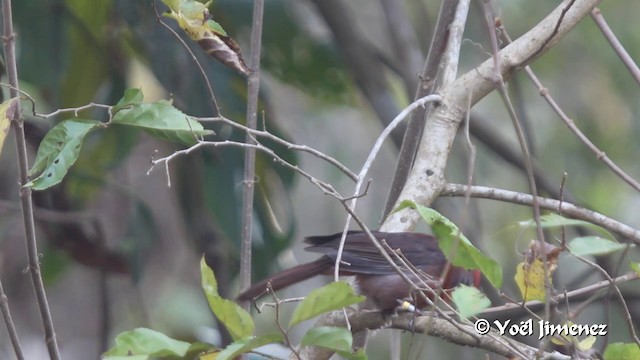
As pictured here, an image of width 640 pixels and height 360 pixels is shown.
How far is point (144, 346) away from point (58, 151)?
0.46m

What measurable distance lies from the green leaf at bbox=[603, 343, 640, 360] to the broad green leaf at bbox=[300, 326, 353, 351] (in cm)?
43

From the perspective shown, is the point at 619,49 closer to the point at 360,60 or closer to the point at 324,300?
the point at 324,300

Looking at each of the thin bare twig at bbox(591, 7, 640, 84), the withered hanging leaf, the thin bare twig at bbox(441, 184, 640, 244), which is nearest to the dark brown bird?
the thin bare twig at bbox(441, 184, 640, 244)

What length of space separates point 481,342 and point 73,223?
2.15 metres

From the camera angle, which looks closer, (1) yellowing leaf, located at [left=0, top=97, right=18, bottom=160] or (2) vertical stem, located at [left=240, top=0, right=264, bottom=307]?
(1) yellowing leaf, located at [left=0, top=97, right=18, bottom=160]

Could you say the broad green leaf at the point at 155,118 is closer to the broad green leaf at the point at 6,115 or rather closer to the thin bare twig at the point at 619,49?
the broad green leaf at the point at 6,115

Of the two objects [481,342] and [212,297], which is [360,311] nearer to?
[481,342]

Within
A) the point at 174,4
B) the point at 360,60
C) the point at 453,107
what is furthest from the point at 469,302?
the point at 360,60

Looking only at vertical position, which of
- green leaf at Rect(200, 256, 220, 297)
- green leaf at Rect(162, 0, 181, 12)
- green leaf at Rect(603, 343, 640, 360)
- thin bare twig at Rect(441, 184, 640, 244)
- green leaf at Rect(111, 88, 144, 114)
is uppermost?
green leaf at Rect(162, 0, 181, 12)

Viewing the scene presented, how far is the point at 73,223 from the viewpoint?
349 centimetres

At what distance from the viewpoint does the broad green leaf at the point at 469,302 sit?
131 centimetres

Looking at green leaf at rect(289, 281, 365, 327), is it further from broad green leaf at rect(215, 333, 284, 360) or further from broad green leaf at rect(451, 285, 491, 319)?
broad green leaf at rect(451, 285, 491, 319)

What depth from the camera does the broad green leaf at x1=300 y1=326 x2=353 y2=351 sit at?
1361 millimetres

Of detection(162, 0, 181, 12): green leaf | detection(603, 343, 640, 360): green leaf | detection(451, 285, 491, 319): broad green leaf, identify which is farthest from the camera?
detection(162, 0, 181, 12): green leaf
